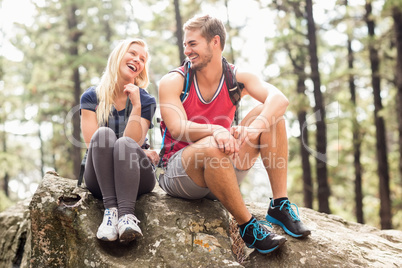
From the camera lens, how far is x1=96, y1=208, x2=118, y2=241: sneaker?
2.56 meters

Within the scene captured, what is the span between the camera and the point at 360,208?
11117mm

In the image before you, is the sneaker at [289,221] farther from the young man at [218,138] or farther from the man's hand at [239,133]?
the man's hand at [239,133]

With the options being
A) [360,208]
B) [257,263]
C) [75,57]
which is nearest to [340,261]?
[257,263]

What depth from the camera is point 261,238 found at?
105 inches

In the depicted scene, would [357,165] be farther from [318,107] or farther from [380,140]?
[318,107]

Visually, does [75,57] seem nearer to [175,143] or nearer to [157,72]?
[157,72]

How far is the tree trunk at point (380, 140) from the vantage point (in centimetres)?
902

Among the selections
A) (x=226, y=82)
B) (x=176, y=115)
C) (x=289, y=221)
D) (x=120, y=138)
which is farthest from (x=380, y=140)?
(x=120, y=138)

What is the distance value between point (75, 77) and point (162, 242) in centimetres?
1076

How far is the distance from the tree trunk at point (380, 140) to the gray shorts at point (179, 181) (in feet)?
24.9

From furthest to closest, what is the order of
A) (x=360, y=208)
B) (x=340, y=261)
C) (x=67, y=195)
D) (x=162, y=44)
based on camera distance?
(x=162, y=44) < (x=360, y=208) < (x=67, y=195) < (x=340, y=261)

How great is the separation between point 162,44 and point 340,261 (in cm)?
1224

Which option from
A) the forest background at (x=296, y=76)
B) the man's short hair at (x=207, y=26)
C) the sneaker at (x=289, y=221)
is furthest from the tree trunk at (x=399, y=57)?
the man's short hair at (x=207, y=26)

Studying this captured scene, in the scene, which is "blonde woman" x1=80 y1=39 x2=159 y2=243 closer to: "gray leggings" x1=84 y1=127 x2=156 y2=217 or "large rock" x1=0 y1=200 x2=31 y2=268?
A: "gray leggings" x1=84 y1=127 x2=156 y2=217
